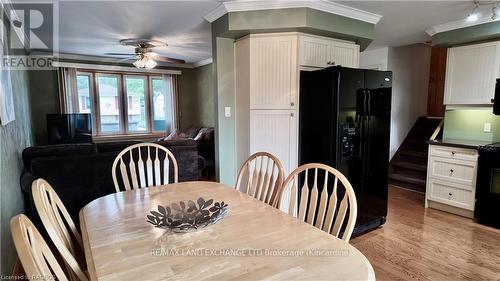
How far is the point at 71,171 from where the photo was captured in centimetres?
283

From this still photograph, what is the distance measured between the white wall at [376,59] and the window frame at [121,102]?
14.7 ft

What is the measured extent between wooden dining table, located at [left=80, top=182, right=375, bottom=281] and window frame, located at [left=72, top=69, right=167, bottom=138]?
5.23 m

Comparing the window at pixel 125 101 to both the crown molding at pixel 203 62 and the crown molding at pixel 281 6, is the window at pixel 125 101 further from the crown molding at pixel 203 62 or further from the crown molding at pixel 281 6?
the crown molding at pixel 281 6

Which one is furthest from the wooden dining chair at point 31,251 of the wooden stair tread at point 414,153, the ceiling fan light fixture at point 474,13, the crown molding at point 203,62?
the crown molding at point 203,62

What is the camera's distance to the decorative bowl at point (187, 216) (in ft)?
4.00

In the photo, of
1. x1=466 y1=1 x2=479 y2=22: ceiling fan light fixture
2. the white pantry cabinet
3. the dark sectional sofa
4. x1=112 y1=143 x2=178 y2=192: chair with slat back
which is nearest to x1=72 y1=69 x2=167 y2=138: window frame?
the dark sectional sofa

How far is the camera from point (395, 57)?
475 cm

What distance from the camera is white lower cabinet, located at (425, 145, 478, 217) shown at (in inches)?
129

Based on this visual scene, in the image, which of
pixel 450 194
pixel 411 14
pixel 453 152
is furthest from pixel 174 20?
pixel 450 194

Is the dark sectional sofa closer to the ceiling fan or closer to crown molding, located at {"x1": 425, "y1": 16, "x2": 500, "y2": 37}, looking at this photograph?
the ceiling fan

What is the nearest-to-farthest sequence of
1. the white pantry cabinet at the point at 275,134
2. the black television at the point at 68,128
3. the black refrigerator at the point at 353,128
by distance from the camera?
1. the black refrigerator at the point at 353,128
2. the white pantry cabinet at the point at 275,134
3. the black television at the point at 68,128

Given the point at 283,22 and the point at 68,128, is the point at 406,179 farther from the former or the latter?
the point at 68,128

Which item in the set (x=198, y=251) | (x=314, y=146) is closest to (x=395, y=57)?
(x=314, y=146)

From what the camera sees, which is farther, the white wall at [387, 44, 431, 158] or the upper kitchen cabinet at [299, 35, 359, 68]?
the white wall at [387, 44, 431, 158]
